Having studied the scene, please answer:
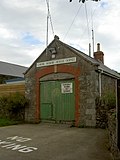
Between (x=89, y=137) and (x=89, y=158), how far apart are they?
3490 millimetres

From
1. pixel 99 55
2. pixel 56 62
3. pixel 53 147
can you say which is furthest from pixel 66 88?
pixel 99 55

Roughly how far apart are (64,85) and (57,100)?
3.37ft

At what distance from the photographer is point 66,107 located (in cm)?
1483

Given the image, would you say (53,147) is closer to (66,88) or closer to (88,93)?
(88,93)

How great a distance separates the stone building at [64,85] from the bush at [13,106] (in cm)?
47

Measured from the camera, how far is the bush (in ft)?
54.2

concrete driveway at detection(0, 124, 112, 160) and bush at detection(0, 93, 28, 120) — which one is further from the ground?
bush at detection(0, 93, 28, 120)

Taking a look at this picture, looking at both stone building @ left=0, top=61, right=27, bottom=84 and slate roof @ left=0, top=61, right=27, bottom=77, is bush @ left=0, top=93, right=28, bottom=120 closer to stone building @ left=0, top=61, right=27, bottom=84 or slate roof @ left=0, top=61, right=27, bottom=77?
stone building @ left=0, top=61, right=27, bottom=84

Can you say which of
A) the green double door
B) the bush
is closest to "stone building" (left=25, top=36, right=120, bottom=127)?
the green double door

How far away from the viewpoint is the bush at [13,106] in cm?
1651

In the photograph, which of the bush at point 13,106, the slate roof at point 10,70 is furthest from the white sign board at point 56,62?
the slate roof at point 10,70

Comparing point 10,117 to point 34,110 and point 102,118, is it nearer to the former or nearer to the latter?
point 34,110

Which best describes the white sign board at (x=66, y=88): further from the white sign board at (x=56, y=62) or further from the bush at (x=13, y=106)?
Result: the bush at (x=13, y=106)

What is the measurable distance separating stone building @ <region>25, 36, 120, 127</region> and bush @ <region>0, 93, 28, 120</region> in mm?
467
